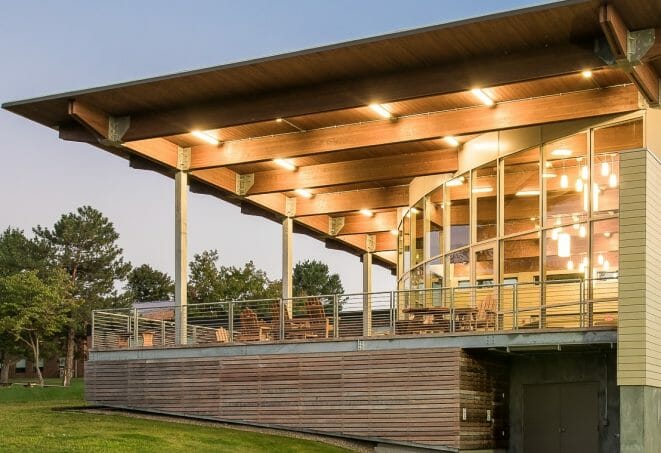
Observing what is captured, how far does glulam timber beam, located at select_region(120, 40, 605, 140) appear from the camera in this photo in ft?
65.0

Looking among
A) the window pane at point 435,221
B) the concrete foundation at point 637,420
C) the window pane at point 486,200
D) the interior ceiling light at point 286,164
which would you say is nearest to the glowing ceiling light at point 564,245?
the window pane at point 486,200

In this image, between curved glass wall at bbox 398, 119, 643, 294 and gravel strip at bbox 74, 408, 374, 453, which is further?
gravel strip at bbox 74, 408, 374, 453

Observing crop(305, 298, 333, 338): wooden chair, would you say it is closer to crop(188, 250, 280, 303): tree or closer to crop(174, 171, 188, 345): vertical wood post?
crop(174, 171, 188, 345): vertical wood post

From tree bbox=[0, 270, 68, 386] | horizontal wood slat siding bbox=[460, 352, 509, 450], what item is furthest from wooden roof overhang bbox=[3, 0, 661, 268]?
tree bbox=[0, 270, 68, 386]

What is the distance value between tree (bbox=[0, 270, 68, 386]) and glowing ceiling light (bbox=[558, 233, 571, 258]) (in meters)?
40.8

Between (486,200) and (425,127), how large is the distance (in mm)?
2142

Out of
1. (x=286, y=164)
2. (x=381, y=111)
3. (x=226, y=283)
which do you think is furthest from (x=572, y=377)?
(x=226, y=283)

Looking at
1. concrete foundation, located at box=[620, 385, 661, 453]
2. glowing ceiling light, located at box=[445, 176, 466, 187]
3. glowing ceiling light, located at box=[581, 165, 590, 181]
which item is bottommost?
concrete foundation, located at box=[620, 385, 661, 453]

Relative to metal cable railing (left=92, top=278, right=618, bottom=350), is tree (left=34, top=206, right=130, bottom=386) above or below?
above

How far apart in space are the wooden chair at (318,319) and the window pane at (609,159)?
19.9 ft

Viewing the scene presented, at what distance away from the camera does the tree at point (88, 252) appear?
2825 inches

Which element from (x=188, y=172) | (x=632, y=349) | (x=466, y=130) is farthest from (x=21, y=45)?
(x=632, y=349)

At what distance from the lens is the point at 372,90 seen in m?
21.6

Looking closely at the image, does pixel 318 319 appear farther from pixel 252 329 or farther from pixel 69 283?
pixel 69 283
